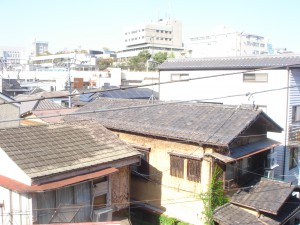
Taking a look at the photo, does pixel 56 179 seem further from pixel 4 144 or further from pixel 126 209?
pixel 126 209

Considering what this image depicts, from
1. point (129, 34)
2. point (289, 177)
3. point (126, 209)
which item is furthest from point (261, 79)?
point (129, 34)

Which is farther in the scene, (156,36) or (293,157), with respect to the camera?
(156,36)

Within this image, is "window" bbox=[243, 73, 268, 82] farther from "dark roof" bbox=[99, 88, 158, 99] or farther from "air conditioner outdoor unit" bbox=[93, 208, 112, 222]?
"air conditioner outdoor unit" bbox=[93, 208, 112, 222]

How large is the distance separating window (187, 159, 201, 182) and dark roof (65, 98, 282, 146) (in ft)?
3.57

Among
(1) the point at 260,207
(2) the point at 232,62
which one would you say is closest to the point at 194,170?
(1) the point at 260,207

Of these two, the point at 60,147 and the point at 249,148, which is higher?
the point at 60,147

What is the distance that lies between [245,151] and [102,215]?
7293mm

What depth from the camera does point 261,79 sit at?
965 inches

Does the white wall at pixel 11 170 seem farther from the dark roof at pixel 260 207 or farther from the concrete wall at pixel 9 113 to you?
the concrete wall at pixel 9 113

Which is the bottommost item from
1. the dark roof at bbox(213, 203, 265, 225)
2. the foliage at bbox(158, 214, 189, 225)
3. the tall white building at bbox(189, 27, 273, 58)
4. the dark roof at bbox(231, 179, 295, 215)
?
the foliage at bbox(158, 214, 189, 225)

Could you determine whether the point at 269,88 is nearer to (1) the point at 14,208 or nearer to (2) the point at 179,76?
(2) the point at 179,76

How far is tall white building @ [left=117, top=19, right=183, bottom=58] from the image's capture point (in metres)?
132

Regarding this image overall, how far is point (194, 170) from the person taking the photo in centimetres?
1594

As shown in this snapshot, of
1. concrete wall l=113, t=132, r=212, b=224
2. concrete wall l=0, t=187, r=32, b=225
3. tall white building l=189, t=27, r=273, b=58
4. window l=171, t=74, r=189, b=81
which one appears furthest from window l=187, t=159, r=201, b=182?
tall white building l=189, t=27, r=273, b=58
